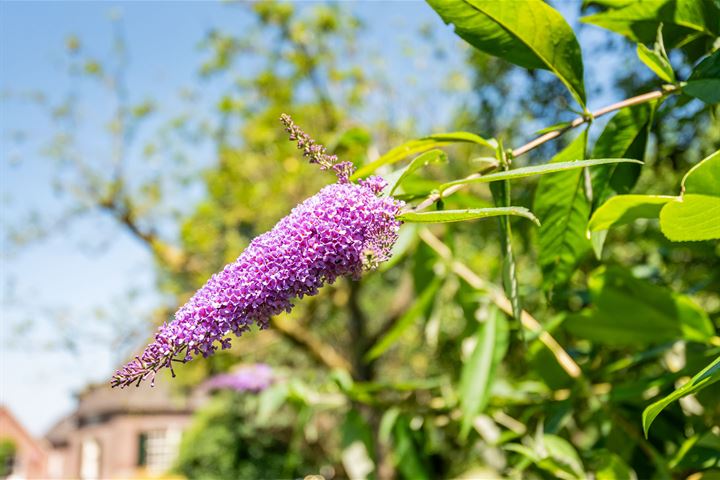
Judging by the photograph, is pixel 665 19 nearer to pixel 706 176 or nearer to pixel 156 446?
pixel 706 176

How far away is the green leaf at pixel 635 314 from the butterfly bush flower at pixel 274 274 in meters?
0.86

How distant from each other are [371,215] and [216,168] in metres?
8.18

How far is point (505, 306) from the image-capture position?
74.9 inches

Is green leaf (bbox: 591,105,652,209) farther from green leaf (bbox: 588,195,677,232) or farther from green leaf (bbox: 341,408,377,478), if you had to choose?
green leaf (bbox: 341,408,377,478)

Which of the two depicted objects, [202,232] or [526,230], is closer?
[526,230]

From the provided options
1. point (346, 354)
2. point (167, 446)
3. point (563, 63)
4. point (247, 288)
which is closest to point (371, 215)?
point (247, 288)

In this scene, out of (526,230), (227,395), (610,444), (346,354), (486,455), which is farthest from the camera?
(227,395)

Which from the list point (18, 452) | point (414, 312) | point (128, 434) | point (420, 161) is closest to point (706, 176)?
point (420, 161)

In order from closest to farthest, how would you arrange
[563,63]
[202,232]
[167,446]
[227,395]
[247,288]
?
[247,288]
[563,63]
[202,232]
[227,395]
[167,446]

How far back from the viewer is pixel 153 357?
815 mm

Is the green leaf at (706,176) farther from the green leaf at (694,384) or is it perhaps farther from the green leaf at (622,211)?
the green leaf at (694,384)

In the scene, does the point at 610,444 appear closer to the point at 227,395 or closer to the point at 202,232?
the point at 202,232

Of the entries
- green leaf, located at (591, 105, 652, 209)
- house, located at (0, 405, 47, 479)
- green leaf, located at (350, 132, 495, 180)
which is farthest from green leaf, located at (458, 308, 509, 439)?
house, located at (0, 405, 47, 479)

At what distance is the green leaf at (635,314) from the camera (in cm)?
145
